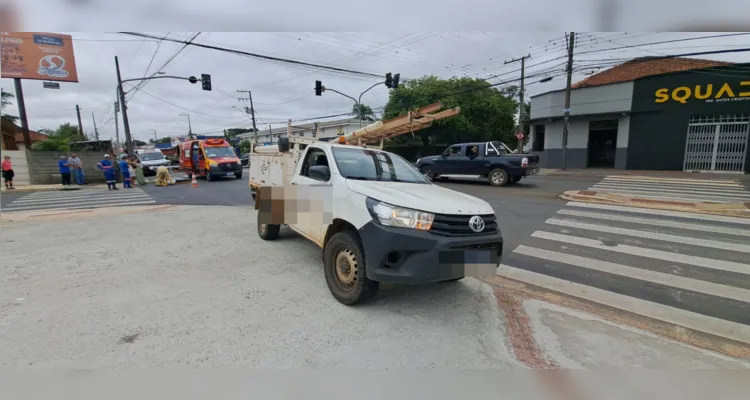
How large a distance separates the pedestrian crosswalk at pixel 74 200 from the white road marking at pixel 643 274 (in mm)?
12547

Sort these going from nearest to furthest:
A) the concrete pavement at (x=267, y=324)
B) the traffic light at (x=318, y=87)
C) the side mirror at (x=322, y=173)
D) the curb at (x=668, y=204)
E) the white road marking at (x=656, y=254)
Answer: the concrete pavement at (x=267, y=324)
the side mirror at (x=322, y=173)
the white road marking at (x=656, y=254)
the curb at (x=668, y=204)
the traffic light at (x=318, y=87)

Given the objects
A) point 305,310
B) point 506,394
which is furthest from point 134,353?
point 506,394

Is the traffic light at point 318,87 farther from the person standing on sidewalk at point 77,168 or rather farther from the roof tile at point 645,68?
the roof tile at point 645,68

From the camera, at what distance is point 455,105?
32.3 metres

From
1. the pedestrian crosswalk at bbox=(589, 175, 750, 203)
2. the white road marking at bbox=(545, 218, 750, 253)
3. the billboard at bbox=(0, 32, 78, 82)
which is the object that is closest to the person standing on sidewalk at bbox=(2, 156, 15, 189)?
the billboard at bbox=(0, 32, 78, 82)

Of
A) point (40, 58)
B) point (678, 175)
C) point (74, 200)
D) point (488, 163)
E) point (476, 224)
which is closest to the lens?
point (476, 224)

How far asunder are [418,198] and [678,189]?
14.1 metres

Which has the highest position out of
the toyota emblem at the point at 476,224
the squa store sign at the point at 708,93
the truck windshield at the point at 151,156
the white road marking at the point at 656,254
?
the squa store sign at the point at 708,93

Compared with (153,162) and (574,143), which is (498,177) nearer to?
(574,143)

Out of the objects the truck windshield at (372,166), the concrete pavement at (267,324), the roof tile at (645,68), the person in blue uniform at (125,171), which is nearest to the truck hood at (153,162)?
the person in blue uniform at (125,171)

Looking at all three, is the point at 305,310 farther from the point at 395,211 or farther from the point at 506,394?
the point at 506,394

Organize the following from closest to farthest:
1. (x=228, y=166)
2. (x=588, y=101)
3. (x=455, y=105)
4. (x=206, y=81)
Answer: (x=206, y=81), (x=228, y=166), (x=588, y=101), (x=455, y=105)

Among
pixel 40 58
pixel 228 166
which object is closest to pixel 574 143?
pixel 228 166

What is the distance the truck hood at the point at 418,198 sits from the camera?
3.31 metres
